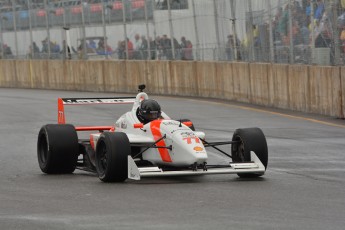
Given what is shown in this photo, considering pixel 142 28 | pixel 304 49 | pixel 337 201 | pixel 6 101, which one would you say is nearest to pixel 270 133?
pixel 304 49

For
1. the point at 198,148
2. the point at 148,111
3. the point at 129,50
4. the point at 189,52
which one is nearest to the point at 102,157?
the point at 148,111

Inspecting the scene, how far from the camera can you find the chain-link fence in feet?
81.7

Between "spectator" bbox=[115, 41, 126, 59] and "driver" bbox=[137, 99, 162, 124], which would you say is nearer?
"driver" bbox=[137, 99, 162, 124]

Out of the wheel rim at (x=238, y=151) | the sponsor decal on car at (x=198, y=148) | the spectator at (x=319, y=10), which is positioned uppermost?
the spectator at (x=319, y=10)

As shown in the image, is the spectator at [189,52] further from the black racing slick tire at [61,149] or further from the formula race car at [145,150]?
the black racing slick tire at [61,149]

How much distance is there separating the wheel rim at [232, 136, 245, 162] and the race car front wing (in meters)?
0.38

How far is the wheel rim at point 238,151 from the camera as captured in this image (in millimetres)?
13796

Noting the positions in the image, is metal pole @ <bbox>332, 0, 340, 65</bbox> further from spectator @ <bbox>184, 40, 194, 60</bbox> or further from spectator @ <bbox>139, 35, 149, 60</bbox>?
spectator @ <bbox>139, 35, 149, 60</bbox>

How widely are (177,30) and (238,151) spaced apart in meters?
22.4

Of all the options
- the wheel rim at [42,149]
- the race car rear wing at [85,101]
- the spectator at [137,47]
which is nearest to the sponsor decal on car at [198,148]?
the wheel rim at [42,149]

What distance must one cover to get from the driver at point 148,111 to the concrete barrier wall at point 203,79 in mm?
9579

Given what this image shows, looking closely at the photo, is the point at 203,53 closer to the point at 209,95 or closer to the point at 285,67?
the point at 209,95

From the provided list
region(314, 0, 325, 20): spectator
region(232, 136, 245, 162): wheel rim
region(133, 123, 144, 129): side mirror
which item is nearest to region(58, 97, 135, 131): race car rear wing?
region(133, 123, 144, 129): side mirror

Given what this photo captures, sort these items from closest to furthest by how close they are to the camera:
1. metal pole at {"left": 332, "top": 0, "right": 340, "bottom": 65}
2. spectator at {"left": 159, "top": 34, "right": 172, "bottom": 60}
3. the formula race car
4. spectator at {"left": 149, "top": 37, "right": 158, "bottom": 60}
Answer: the formula race car → metal pole at {"left": 332, "top": 0, "right": 340, "bottom": 65} → spectator at {"left": 159, "top": 34, "right": 172, "bottom": 60} → spectator at {"left": 149, "top": 37, "right": 158, "bottom": 60}
